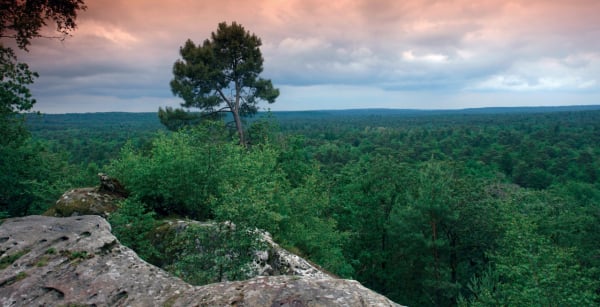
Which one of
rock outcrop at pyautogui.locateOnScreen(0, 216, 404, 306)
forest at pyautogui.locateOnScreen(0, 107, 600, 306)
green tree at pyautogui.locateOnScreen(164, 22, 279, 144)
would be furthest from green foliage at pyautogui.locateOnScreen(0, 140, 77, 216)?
rock outcrop at pyautogui.locateOnScreen(0, 216, 404, 306)

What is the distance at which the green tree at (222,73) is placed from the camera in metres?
24.2

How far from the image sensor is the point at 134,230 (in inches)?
451

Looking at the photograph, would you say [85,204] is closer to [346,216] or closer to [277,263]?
[277,263]

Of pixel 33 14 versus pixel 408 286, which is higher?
pixel 33 14

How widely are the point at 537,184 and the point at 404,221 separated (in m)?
49.3

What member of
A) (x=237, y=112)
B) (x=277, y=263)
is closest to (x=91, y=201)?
(x=277, y=263)

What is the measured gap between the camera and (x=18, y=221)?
420 inches

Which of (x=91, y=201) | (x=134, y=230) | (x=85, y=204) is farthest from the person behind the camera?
(x=91, y=201)

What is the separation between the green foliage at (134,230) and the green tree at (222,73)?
13699 millimetres

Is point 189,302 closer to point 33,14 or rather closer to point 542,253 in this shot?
point 33,14

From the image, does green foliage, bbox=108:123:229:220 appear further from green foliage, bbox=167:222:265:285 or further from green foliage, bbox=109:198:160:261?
green foliage, bbox=167:222:265:285

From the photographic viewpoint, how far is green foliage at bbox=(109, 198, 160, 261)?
11.1 meters

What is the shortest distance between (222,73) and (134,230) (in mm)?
15985

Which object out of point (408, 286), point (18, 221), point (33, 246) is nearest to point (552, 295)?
point (408, 286)
